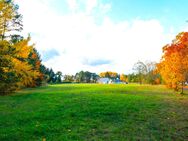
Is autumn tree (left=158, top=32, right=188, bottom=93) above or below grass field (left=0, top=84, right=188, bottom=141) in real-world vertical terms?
above

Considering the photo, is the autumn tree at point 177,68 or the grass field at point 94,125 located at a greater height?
the autumn tree at point 177,68

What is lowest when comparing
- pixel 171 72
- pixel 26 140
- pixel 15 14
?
pixel 26 140

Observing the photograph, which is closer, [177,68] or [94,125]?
[94,125]

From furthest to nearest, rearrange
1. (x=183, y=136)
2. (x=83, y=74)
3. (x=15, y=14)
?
1. (x=83, y=74)
2. (x=15, y=14)
3. (x=183, y=136)

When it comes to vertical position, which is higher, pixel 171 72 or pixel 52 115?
pixel 171 72

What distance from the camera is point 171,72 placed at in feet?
140

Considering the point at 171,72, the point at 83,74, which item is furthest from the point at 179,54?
the point at 83,74

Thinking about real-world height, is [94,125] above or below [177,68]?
below

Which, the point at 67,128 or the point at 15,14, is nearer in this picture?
the point at 67,128

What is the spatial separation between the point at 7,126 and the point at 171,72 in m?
30.9

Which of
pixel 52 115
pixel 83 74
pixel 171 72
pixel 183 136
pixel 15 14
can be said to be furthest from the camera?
pixel 83 74

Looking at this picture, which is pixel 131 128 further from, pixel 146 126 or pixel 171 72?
pixel 171 72

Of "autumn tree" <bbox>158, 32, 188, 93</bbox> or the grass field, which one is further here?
"autumn tree" <bbox>158, 32, 188, 93</bbox>

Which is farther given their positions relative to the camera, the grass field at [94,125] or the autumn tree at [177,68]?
the autumn tree at [177,68]
